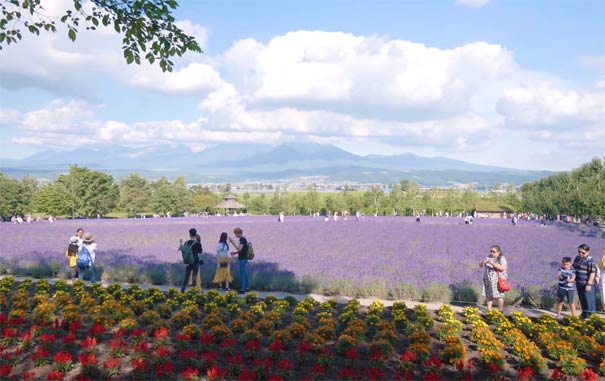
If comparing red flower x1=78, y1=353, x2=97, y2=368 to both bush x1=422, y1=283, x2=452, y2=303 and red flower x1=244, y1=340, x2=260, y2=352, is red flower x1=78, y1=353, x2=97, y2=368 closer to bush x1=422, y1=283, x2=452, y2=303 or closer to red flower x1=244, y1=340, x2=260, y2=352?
red flower x1=244, y1=340, x2=260, y2=352

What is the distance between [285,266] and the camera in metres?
15.8

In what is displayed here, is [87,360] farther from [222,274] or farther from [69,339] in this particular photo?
[222,274]

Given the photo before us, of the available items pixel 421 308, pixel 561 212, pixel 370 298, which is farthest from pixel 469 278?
pixel 561 212

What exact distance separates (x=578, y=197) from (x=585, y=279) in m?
58.4

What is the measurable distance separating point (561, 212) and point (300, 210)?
45.8m

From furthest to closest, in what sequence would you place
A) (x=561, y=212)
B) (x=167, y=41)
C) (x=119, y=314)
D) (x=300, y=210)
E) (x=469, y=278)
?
(x=300, y=210)
(x=561, y=212)
(x=469, y=278)
(x=119, y=314)
(x=167, y=41)

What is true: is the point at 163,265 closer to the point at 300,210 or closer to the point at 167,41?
the point at 167,41

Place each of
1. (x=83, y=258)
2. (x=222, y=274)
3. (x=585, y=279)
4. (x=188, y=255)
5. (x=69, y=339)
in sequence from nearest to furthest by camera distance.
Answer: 1. (x=69, y=339)
2. (x=585, y=279)
3. (x=188, y=255)
4. (x=222, y=274)
5. (x=83, y=258)

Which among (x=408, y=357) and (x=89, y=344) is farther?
(x=89, y=344)

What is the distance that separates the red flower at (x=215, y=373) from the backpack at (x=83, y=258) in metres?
8.67

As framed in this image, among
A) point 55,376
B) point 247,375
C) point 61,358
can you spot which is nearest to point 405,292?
point 247,375

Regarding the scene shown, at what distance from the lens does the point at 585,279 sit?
10.3 meters

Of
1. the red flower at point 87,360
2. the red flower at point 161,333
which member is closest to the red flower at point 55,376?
the red flower at point 87,360

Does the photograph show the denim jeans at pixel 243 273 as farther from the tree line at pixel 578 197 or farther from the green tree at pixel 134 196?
the green tree at pixel 134 196
